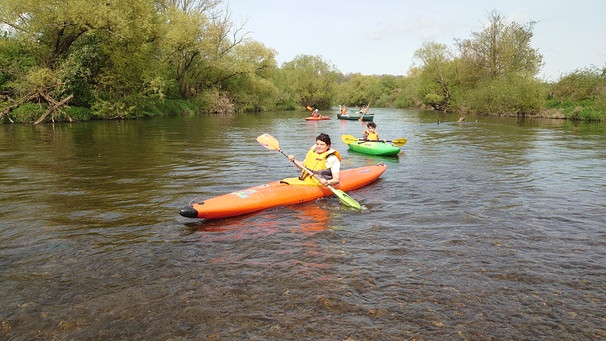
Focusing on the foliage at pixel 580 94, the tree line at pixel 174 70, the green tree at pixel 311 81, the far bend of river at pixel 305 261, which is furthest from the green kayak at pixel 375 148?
the green tree at pixel 311 81

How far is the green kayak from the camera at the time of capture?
38.9ft

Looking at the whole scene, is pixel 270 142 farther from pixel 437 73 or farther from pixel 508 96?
pixel 437 73

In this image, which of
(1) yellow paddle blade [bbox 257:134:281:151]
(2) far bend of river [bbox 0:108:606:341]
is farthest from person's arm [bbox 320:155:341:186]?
(1) yellow paddle blade [bbox 257:134:281:151]

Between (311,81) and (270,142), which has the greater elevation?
(311,81)

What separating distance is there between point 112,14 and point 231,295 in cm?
2193

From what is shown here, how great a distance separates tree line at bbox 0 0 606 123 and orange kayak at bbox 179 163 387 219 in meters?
19.2

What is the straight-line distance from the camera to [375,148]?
1205cm

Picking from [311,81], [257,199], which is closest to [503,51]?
[311,81]

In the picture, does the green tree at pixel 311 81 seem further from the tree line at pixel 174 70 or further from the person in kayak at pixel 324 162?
the person in kayak at pixel 324 162

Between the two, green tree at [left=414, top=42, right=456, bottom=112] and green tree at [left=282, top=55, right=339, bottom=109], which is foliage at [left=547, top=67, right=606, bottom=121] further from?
green tree at [left=282, top=55, right=339, bottom=109]

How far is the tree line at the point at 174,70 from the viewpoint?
69.9 feet

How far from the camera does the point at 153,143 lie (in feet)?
46.9

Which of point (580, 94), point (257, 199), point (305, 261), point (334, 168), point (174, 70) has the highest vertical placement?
point (174, 70)

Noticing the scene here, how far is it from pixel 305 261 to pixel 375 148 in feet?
26.2
